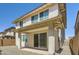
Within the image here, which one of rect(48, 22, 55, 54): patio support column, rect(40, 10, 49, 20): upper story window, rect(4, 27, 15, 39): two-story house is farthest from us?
rect(40, 10, 49, 20): upper story window

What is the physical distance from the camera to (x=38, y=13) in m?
8.02

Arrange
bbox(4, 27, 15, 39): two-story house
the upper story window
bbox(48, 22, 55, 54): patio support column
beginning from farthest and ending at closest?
the upper story window, bbox(48, 22, 55, 54): patio support column, bbox(4, 27, 15, 39): two-story house

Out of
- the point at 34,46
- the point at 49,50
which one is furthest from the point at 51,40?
the point at 34,46

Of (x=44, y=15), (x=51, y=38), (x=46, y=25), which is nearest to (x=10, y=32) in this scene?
(x=46, y=25)

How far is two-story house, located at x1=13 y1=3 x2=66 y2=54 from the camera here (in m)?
6.35

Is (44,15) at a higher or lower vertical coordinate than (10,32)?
higher

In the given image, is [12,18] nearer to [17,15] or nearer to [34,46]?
[17,15]

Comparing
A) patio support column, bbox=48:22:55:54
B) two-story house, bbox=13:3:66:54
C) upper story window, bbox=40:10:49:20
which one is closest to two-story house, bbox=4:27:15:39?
two-story house, bbox=13:3:66:54

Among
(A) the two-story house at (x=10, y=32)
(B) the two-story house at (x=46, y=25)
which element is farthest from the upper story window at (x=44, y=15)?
(A) the two-story house at (x=10, y=32)

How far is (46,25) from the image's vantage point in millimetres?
6672

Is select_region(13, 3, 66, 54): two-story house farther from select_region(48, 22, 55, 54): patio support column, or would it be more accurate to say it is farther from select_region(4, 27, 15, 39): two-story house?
select_region(4, 27, 15, 39): two-story house

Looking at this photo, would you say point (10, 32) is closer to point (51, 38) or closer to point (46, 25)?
point (46, 25)
